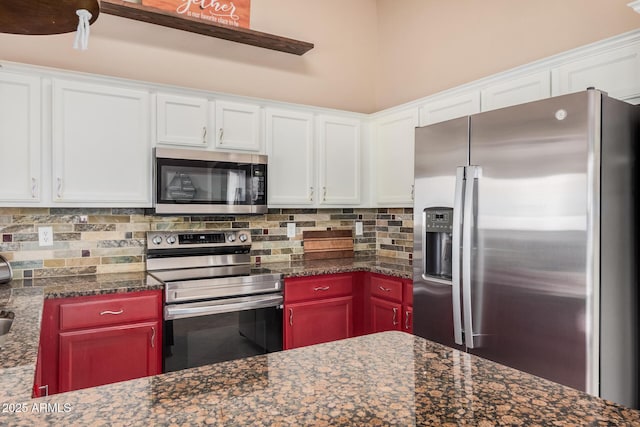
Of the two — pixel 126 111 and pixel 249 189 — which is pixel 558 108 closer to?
pixel 249 189

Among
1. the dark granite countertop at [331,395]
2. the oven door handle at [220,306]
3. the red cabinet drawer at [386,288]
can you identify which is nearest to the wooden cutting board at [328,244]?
the red cabinet drawer at [386,288]

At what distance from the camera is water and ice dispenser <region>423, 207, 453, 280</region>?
7.95 feet

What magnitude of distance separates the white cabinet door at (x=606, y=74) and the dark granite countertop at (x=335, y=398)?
1803 millimetres

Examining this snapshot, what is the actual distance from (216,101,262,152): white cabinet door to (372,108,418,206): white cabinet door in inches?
41.5

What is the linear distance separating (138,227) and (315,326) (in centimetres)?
140

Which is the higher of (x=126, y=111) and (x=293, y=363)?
(x=126, y=111)

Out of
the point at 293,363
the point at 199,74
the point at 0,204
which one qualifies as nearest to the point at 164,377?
the point at 293,363

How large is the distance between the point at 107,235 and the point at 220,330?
101 cm

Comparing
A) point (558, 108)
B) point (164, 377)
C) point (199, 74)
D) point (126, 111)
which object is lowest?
point (164, 377)

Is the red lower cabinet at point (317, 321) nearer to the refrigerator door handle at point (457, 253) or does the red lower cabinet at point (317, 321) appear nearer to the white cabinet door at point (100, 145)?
the refrigerator door handle at point (457, 253)

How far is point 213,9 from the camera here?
3391mm

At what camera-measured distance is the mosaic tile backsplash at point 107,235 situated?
9.04 ft

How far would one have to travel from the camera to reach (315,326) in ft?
10.3

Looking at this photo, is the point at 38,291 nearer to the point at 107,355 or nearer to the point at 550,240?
the point at 107,355
